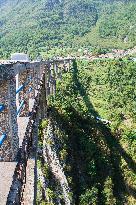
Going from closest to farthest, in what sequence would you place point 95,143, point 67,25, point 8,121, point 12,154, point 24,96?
point 12,154 → point 8,121 → point 24,96 → point 95,143 → point 67,25

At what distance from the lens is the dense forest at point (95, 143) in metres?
31.9

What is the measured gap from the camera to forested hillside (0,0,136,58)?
11250 centimetres

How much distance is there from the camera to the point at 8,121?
13.2m

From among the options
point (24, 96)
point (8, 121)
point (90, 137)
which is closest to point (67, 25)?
point (90, 137)

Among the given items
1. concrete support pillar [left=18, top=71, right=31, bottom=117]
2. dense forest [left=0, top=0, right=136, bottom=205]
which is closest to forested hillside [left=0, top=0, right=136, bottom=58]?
dense forest [left=0, top=0, right=136, bottom=205]

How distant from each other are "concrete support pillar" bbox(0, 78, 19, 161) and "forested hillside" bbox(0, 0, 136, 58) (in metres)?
69.9

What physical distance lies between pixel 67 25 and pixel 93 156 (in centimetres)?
11074

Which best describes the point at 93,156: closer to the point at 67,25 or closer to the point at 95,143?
the point at 95,143

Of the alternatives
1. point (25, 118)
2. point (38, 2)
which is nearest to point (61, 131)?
point (25, 118)

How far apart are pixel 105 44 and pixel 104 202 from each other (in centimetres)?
8150

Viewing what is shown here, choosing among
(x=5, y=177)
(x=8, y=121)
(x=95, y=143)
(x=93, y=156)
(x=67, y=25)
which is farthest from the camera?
(x=67, y=25)

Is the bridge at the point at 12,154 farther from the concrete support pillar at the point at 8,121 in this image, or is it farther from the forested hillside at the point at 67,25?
the forested hillside at the point at 67,25

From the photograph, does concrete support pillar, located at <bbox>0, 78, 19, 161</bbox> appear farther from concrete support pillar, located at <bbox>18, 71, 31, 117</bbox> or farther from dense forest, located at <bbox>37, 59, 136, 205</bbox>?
dense forest, located at <bbox>37, 59, 136, 205</bbox>

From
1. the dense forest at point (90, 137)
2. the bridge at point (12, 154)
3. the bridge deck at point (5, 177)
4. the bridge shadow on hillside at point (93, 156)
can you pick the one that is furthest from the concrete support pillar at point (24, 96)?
the bridge shadow on hillside at point (93, 156)
